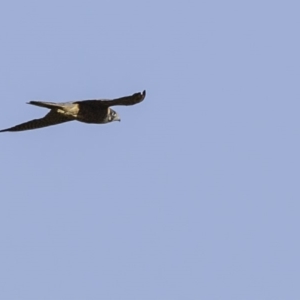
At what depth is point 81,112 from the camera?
2430 cm

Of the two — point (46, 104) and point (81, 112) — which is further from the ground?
point (46, 104)

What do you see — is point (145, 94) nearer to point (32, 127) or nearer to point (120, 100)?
point (120, 100)

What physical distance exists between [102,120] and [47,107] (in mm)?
1647

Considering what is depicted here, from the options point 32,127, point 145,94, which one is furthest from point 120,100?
point 32,127

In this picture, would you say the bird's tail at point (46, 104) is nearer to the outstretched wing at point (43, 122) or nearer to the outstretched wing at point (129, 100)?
the outstretched wing at point (129, 100)

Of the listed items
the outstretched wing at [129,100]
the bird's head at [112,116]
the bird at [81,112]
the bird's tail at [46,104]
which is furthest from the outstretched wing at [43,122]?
the outstretched wing at [129,100]

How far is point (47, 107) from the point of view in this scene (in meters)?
23.5

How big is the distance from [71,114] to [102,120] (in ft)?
2.71

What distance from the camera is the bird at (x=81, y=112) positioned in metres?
23.4

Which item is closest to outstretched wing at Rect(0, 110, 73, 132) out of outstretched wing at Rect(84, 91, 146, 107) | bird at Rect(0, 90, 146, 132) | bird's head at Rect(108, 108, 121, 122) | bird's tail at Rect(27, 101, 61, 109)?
bird at Rect(0, 90, 146, 132)

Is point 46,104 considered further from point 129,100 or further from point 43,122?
point 43,122

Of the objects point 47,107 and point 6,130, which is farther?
point 6,130

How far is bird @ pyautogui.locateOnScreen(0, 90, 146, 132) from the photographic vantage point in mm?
23375

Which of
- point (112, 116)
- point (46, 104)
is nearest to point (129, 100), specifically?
point (46, 104)
